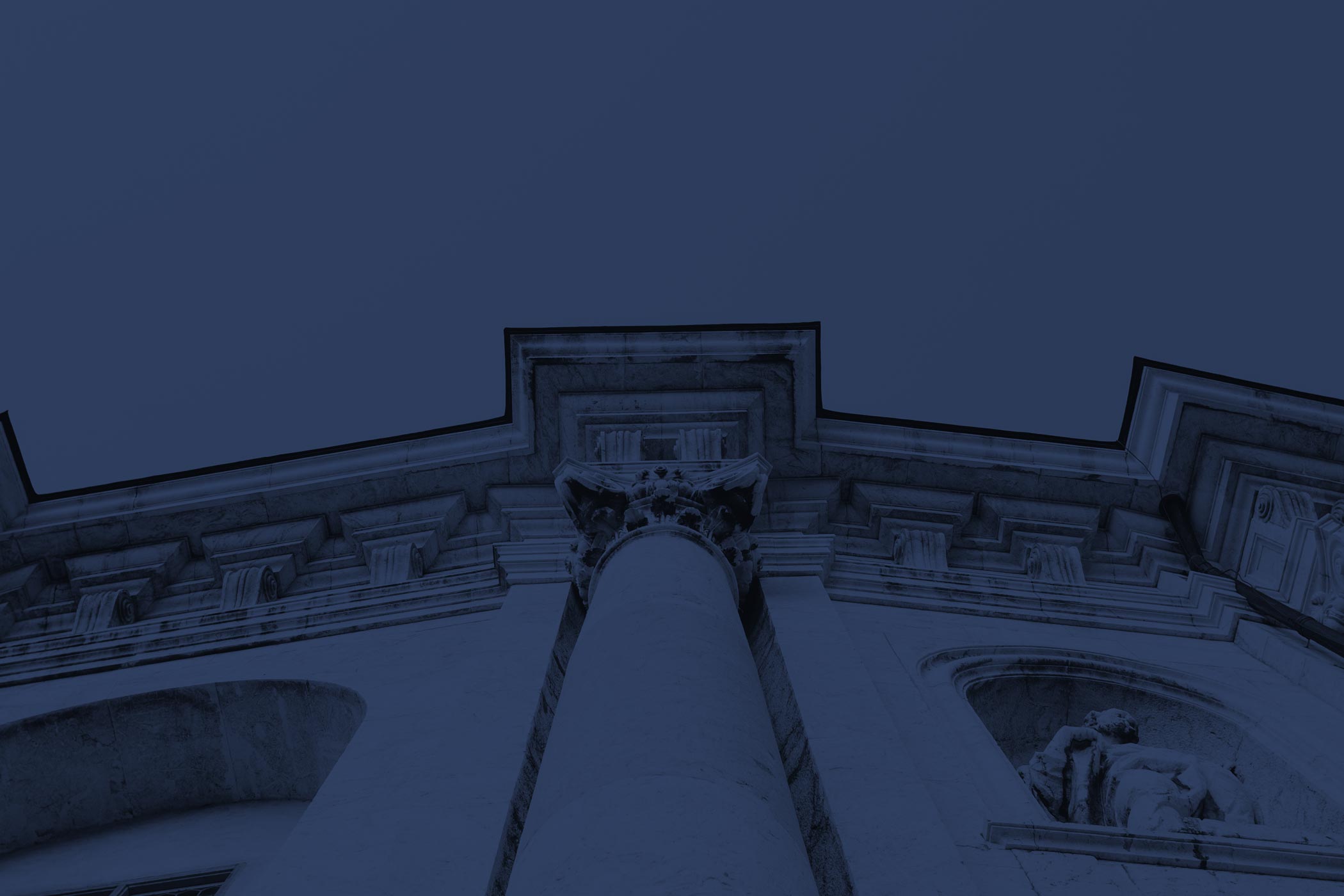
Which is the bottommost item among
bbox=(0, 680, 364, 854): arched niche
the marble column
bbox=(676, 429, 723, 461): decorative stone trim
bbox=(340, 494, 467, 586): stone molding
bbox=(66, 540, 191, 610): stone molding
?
bbox=(0, 680, 364, 854): arched niche

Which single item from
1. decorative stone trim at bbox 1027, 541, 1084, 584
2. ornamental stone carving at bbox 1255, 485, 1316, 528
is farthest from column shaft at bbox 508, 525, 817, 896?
ornamental stone carving at bbox 1255, 485, 1316, 528

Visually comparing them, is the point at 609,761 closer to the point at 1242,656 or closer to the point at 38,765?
the point at 38,765

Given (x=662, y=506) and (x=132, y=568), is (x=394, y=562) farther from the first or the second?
(x=662, y=506)

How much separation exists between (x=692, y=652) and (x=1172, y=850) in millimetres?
3242

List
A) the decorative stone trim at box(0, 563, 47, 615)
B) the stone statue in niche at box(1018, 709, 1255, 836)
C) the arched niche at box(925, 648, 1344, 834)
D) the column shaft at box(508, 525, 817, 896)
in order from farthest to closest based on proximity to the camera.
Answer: the decorative stone trim at box(0, 563, 47, 615), the arched niche at box(925, 648, 1344, 834), the stone statue in niche at box(1018, 709, 1255, 836), the column shaft at box(508, 525, 817, 896)

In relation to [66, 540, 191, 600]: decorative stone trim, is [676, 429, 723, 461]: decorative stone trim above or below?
above

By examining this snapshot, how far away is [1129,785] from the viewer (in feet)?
33.9

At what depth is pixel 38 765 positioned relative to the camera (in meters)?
12.4

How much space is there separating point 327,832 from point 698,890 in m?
4.15

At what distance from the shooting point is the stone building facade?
27.5ft

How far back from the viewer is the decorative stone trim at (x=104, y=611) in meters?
14.8

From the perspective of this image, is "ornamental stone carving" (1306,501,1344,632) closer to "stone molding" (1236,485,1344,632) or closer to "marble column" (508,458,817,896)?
"stone molding" (1236,485,1344,632)

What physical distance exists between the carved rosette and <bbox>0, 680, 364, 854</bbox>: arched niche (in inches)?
109

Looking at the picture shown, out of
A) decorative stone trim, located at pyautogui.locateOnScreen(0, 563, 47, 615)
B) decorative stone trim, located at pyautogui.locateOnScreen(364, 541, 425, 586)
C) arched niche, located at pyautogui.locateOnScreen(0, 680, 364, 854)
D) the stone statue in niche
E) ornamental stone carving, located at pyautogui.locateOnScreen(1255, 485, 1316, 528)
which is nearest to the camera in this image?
the stone statue in niche
